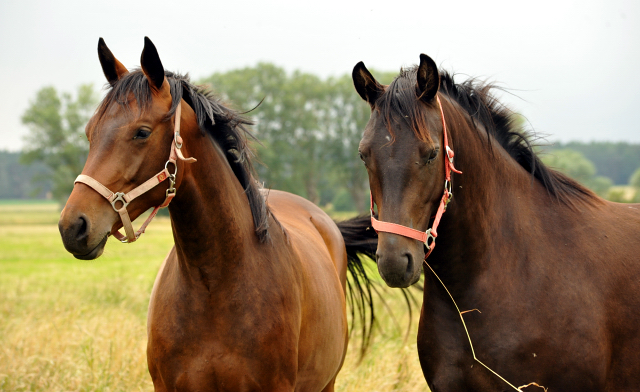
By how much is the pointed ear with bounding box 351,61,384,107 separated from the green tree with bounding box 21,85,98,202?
52.2 metres

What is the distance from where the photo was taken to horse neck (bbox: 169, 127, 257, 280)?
9.62ft

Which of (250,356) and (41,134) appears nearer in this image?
(250,356)

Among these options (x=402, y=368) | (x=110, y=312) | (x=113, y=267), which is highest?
(x=402, y=368)

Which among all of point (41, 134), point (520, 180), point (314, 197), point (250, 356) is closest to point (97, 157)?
point (250, 356)

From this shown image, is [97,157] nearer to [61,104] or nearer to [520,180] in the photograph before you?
[520,180]

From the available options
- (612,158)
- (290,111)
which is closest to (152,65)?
(290,111)

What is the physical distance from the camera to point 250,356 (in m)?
2.94

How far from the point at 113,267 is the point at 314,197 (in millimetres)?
31701

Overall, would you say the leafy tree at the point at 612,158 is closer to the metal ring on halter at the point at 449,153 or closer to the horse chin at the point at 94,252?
the metal ring on halter at the point at 449,153

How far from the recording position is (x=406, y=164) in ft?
8.15

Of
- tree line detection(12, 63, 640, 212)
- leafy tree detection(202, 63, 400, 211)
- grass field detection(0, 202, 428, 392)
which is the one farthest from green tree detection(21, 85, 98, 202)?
grass field detection(0, 202, 428, 392)

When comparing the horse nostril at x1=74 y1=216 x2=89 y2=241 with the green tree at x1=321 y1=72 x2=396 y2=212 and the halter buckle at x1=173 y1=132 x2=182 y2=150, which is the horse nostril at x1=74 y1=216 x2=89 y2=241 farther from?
the green tree at x1=321 y1=72 x2=396 y2=212

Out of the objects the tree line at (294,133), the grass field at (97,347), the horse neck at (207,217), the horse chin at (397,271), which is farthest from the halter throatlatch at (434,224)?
the tree line at (294,133)

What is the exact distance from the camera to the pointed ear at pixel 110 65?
9.56 feet
